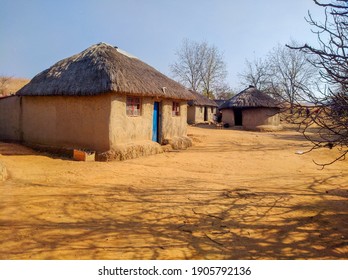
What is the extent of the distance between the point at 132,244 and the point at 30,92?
391 inches

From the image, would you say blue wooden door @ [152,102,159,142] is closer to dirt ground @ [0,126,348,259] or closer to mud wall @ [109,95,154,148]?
mud wall @ [109,95,154,148]

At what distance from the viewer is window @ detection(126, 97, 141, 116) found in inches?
410

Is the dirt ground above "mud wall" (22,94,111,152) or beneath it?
beneath

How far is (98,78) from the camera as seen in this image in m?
9.66

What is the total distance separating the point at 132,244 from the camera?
3.54 metres

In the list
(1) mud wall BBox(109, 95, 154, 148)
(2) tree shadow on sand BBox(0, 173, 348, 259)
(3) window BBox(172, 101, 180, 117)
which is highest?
(3) window BBox(172, 101, 180, 117)

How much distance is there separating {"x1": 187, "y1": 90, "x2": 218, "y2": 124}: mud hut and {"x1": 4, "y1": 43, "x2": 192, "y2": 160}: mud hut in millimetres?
16050

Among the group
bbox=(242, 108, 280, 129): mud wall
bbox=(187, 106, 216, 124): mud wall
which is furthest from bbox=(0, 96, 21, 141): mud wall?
bbox=(187, 106, 216, 124): mud wall

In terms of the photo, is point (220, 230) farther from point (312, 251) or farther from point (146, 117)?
point (146, 117)

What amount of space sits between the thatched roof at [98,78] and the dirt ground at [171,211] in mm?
2856

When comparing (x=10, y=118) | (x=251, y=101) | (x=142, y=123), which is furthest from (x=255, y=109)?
(x=10, y=118)

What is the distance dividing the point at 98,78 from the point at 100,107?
104 cm

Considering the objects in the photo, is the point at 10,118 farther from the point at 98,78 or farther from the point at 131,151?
the point at 131,151

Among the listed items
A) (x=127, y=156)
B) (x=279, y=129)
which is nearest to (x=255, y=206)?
(x=127, y=156)
